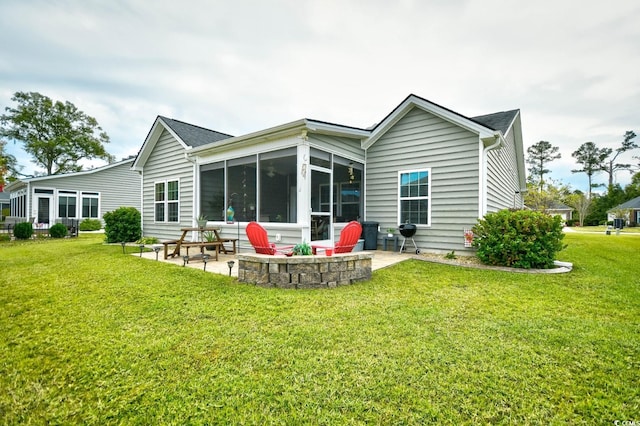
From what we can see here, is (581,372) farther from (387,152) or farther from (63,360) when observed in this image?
(387,152)

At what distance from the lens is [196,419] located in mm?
1669

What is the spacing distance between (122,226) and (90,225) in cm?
1008

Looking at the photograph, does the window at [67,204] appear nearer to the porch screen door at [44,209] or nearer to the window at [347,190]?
the porch screen door at [44,209]

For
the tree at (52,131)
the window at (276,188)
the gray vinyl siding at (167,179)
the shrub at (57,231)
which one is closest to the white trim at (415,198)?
the window at (276,188)

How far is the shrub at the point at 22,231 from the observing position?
12.6 meters

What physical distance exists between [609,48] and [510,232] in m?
8.82

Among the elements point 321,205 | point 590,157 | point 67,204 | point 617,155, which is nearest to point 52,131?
point 67,204

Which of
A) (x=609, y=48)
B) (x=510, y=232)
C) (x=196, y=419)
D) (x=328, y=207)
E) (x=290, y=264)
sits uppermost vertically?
(x=609, y=48)

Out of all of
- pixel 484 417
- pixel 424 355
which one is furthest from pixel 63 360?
pixel 484 417

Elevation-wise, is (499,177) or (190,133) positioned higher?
(190,133)

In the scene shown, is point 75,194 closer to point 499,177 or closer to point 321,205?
point 321,205

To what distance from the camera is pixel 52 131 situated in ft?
86.8

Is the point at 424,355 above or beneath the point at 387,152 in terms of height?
beneath

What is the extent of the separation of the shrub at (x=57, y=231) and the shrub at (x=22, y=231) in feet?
2.39
